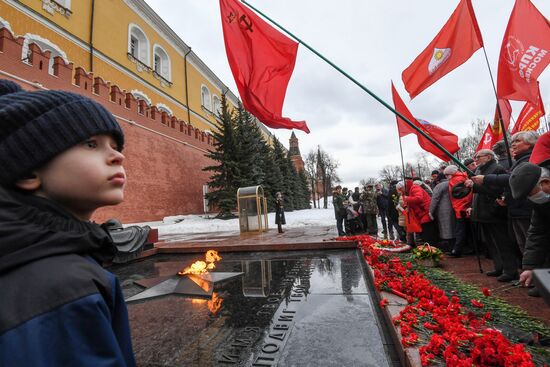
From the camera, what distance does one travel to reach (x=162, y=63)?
2325 cm

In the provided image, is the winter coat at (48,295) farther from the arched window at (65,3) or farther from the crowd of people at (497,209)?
the arched window at (65,3)

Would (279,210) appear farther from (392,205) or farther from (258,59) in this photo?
(258,59)

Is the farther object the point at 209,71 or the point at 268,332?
the point at 209,71

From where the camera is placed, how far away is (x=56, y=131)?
32.4 inches

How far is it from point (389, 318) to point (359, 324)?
0.25 meters

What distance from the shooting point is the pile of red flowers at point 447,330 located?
57.1 inches

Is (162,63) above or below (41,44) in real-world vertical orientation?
above

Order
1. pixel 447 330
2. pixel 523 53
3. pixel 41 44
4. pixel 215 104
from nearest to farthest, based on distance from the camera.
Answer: pixel 447 330, pixel 523 53, pixel 41 44, pixel 215 104

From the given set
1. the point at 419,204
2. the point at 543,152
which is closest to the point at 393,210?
the point at 419,204

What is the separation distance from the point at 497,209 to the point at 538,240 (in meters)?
1.44

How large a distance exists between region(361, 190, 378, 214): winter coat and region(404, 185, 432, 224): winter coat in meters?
3.07

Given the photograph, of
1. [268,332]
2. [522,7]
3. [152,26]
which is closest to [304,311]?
[268,332]

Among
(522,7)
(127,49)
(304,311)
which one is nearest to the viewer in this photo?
(304,311)

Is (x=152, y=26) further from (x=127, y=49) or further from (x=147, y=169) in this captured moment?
(x=147, y=169)
